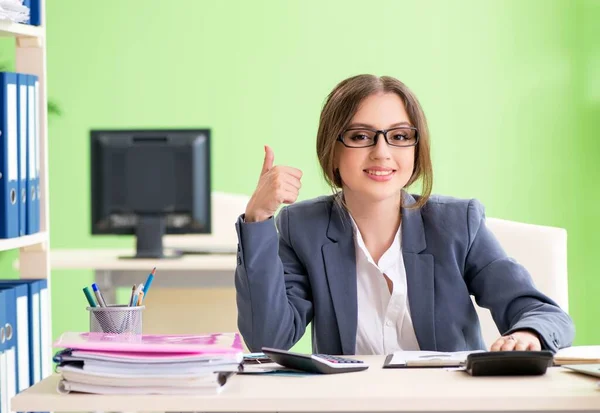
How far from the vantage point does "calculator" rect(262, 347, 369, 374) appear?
1.50m

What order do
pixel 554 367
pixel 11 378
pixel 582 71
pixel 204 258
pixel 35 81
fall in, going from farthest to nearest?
pixel 582 71 < pixel 204 258 < pixel 35 81 < pixel 11 378 < pixel 554 367

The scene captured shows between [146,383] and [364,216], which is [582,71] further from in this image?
[146,383]

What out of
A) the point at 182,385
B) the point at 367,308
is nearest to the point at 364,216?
the point at 367,308

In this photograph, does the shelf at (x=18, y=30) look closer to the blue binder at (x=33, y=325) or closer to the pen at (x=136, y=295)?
the blue binder at (x=33, y=325)

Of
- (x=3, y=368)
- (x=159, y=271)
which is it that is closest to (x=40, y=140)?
(x=3, y=368)

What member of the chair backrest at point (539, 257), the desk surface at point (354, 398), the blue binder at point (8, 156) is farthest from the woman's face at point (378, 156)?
the blue binder at point (8, 156)

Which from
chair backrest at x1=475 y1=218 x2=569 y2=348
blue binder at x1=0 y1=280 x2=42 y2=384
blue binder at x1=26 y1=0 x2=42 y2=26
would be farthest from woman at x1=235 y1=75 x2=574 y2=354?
blue binder at x1=26 y1=0 x2=42 y2=26

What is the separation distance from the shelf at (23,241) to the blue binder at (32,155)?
2 centimetres

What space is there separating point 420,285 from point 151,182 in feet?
6.68

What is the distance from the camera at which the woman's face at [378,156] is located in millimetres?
1973

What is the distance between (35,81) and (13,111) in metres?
0.16

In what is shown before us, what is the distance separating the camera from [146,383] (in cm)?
134

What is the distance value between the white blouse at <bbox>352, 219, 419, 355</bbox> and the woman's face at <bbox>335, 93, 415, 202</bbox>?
0.13 metres

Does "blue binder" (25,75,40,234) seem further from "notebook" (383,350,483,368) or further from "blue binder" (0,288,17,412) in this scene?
"notebook" (383,350,483,368)
